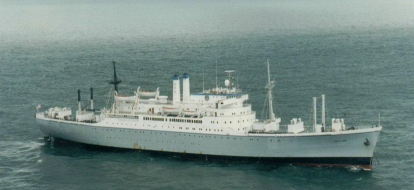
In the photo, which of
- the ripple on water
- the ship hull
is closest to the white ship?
the ship hull

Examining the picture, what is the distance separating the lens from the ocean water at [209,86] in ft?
161

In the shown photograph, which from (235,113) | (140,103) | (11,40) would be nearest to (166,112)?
(140,103)

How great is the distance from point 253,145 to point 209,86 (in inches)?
1215

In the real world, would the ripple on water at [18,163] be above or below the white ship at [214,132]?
below

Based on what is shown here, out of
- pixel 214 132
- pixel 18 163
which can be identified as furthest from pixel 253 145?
pixel 18 163

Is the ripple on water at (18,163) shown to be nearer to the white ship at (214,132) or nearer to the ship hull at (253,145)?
the white ship at (214,132)

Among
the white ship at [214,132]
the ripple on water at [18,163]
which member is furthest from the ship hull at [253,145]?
the ripple on water at [18,163]

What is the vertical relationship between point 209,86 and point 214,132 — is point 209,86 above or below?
above

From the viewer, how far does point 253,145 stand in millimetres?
52844

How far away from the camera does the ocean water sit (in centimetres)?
4906

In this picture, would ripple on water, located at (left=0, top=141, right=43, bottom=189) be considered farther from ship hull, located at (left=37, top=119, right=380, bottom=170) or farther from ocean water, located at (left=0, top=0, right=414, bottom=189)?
ship hull, located at (left=37, top=119, right=380, bottom=170)

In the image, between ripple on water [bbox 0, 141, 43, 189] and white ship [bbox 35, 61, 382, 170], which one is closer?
ripple on water [bbox 0, 141, 43, 189]

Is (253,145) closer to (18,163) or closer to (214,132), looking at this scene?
(214,132)

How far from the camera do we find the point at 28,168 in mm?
52562
